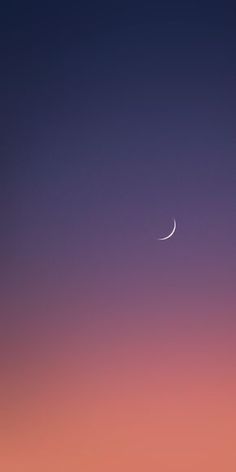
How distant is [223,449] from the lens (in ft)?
8.30

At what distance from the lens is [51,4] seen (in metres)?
2.70

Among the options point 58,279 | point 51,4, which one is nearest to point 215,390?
point 58,279

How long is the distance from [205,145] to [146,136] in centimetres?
26

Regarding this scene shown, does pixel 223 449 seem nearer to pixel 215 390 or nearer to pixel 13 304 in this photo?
pixel 215 390

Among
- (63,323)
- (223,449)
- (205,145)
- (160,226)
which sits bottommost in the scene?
(223,449)

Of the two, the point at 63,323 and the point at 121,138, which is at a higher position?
the point at 121,138

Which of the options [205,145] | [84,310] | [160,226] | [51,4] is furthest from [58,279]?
[51,4]

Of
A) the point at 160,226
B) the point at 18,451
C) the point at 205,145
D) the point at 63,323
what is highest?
the point at 205,145

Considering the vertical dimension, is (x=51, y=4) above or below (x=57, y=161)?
above

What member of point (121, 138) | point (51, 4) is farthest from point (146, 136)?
point (51, 4)

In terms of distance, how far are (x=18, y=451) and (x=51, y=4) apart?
6.47ft

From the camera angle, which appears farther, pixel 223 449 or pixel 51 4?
pixel 51 4

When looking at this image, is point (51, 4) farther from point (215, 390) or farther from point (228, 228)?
point (215, 390)

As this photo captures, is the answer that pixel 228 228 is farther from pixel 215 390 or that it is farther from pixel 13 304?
pixel 13 304
